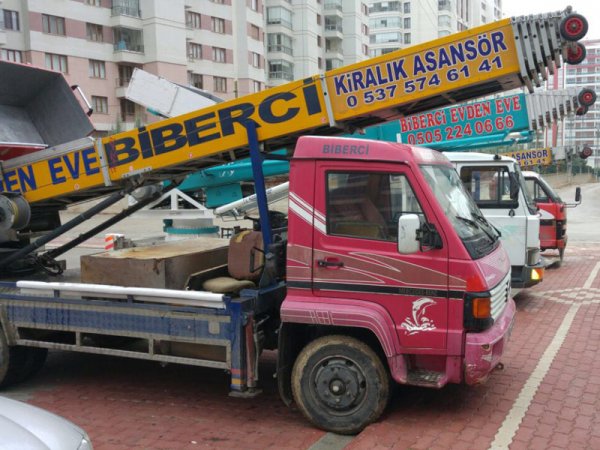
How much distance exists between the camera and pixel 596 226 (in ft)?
79.2

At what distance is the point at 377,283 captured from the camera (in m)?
4.59

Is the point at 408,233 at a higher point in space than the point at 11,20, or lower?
lower

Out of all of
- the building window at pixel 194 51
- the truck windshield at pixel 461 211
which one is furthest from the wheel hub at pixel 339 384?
the building window at pixel 194 51

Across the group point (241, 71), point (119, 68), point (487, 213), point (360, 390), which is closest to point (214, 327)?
point (360, 390)

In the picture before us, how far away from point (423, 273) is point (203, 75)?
1875 inches

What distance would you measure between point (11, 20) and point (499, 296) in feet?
136

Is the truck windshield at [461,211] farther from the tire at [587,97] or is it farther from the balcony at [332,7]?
the balcony at [332,7]

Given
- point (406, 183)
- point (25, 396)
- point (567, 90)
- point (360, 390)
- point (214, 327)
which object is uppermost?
point (567, 90)

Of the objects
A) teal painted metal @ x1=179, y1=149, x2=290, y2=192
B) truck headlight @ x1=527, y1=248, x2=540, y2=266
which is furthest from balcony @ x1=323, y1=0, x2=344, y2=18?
truck headlight @ x1=527, y1=248, x2=540, y2=266

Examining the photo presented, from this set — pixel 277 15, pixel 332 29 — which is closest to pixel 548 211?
pixel 277 15

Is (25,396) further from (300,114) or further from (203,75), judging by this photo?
(203,75)

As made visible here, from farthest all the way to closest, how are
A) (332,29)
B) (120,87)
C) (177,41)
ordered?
(332,29), (177,41), (120,87)

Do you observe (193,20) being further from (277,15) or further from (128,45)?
(277,15)

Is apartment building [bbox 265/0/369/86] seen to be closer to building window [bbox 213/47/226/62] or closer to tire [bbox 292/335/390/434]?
building window [bbox 213/47/226/62]
